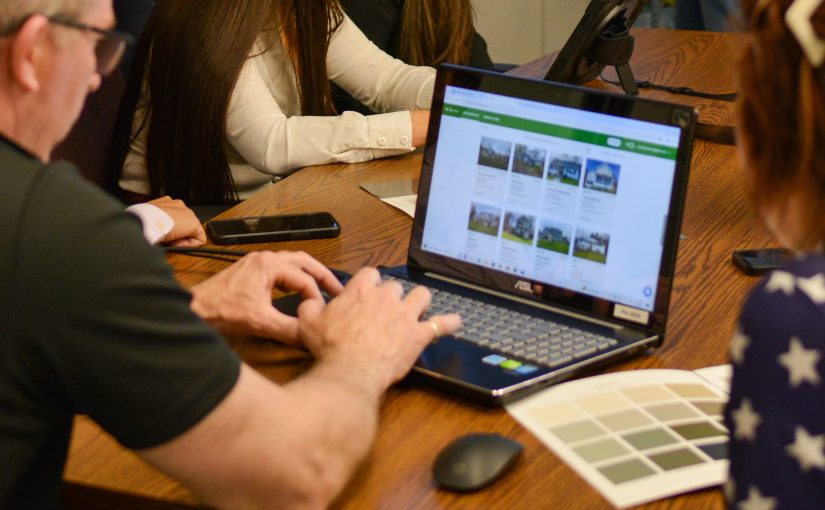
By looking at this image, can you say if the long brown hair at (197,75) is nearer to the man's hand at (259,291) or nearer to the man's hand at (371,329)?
the man's hand at (259,291)

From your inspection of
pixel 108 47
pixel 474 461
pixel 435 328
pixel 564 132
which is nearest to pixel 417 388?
pixel 435 328

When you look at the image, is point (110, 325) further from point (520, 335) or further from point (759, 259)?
point (759, 259)

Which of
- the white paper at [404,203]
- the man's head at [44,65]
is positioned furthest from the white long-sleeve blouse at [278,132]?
the man's head at [44,65]

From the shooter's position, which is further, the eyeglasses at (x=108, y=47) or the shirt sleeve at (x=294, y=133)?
the shirt sleeve at (x=294, y=133)

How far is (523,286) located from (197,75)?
94 centimetres

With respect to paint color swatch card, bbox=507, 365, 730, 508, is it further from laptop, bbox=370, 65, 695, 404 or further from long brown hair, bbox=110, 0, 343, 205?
long brown hair, bbox=110, 0, 343, 205

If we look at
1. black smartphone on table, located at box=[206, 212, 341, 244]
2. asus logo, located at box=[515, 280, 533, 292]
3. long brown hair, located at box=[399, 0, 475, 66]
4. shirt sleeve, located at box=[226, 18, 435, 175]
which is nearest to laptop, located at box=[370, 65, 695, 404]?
asus logo, located at box=[515, 280, 533, 292]

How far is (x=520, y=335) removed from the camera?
116 cm

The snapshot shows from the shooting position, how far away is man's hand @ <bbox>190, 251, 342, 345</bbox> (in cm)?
118

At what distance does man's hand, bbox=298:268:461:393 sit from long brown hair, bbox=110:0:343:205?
0.89 m

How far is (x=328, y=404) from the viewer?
971 mm

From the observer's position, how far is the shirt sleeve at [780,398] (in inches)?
27.3

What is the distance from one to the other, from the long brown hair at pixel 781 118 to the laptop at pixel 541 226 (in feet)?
1.15

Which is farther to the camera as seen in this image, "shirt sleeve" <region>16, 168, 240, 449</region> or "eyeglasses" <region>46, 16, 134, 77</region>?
"eyeglasses" <region>46, 16, 134, 77</region>
